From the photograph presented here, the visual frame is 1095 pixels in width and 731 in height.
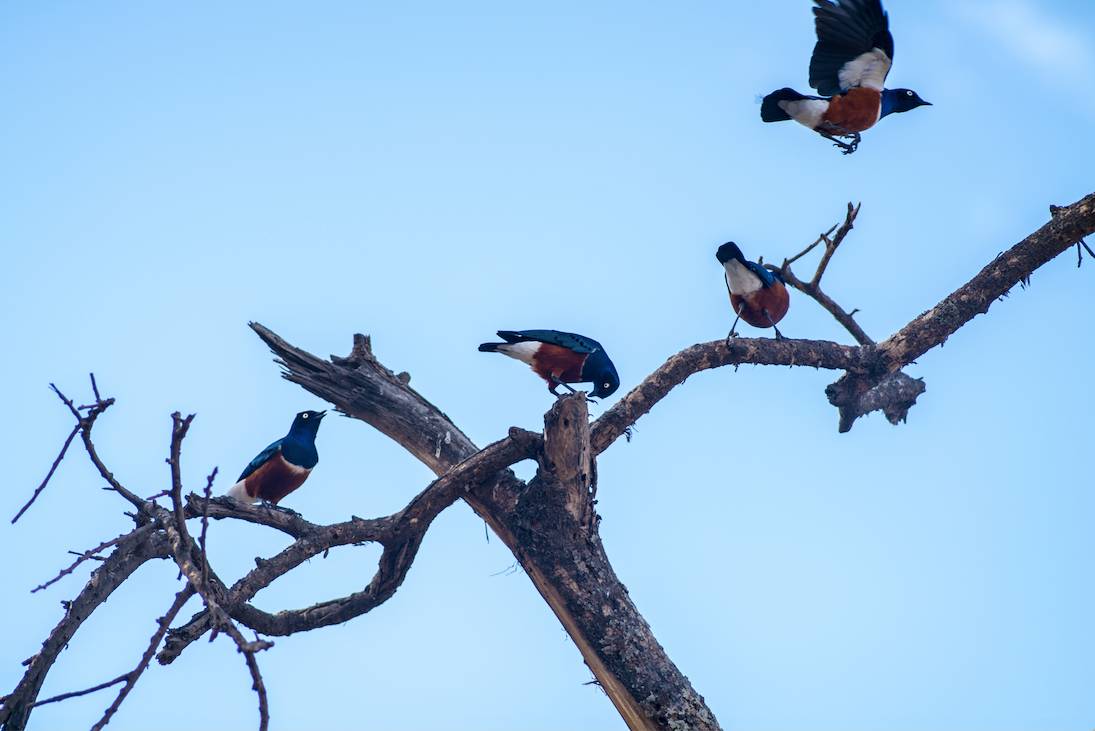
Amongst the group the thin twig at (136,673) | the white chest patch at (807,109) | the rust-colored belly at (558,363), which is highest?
the white chest patch at (807,109)

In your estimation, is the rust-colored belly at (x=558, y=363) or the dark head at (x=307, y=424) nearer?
the rust-colored belly at (x=558, y=363)

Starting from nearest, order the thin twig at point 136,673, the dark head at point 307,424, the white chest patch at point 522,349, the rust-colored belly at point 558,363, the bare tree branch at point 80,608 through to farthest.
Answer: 1. the thin twig at point 136,673
2. the bare tree branch at point 80,608
3. the white chest patch at point 522,349
4. the rust-colored belly at point 558,363
5. the dark head at point 307,424

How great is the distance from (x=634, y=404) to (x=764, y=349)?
4.51ft

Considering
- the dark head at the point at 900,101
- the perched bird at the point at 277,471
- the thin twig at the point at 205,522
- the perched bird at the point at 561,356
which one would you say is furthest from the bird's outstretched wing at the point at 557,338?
the thin twig at the point at 205,522

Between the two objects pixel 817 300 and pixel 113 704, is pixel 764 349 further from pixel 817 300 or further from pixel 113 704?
pixel 113 704

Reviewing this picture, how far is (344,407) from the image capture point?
344 inches

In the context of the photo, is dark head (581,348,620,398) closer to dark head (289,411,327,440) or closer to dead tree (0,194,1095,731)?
dead tree (0,194,1095,731)

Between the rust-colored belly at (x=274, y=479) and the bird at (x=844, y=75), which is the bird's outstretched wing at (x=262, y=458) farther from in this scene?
the bird at (x=844, y=75)

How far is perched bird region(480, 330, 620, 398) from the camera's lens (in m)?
8.76

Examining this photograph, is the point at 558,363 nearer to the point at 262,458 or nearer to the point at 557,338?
the point at 557,338

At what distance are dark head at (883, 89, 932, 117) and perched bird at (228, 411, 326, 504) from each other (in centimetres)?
615

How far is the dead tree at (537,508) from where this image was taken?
→ 6461 mm

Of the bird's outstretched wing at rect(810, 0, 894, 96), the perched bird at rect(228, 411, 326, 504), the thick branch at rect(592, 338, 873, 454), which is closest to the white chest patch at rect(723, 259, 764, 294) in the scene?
the thick branch at rect(592, 338, 873, 454)

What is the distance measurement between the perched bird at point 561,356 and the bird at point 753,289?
117cm
